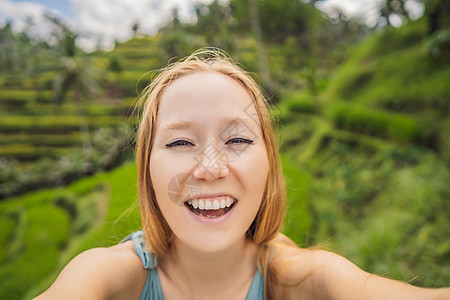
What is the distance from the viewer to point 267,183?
3.78 ft

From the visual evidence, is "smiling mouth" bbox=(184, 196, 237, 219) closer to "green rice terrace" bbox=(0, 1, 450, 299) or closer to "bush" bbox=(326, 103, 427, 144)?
"green rice terrace" bbox=(0, 1, 450, 299)

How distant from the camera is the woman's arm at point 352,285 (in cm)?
73

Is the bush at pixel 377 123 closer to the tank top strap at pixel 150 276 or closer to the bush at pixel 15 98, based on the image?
the tank top strap at pixel 150 276

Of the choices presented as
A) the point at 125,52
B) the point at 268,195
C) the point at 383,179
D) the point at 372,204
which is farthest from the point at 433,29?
the point at 125,52

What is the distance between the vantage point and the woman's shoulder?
2.74ft

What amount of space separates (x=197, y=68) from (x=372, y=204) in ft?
18.6

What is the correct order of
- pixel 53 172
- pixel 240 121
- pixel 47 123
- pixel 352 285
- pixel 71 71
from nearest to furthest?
pixel 352 285 → pixel 240 121 → pixel 53 172 → pixel 71 71 → pixel 47 123

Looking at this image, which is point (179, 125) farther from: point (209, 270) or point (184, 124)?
point (209, 270)

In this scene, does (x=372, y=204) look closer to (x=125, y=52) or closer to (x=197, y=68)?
(x=197, y=68)

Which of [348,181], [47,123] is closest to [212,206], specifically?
[348,181]

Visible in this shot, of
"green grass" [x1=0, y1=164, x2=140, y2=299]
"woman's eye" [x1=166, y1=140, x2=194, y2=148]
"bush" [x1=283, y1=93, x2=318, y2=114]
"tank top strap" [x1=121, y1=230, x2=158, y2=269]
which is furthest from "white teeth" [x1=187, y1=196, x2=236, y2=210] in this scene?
"bush" [x1=283, y1=93, x2=318, y2=114]

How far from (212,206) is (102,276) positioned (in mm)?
446

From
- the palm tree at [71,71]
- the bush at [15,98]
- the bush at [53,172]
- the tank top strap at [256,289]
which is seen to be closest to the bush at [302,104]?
the bush at [53,172]

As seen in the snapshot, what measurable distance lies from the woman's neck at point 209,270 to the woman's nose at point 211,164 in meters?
0.34
